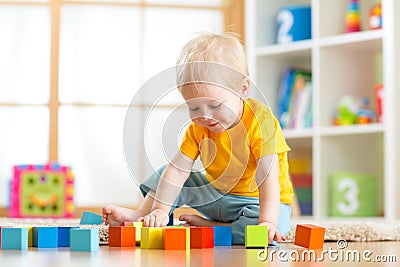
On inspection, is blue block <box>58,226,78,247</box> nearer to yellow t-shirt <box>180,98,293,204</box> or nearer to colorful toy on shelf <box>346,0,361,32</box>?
yellow t-shirt <box>180,98,293,204</box>

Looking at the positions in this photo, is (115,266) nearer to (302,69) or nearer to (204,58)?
(204,58)

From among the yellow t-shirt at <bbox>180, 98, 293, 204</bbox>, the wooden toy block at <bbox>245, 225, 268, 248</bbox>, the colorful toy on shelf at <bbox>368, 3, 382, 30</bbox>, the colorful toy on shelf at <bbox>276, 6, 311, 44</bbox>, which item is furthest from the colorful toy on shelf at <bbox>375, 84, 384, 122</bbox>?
the wooden toy block at <bbox>245, 225, 268, 248</bbox>

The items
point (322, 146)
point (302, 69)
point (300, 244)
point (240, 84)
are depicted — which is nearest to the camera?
point (300, 244)

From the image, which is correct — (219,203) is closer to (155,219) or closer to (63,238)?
(155,219)

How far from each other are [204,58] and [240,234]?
0.33 m

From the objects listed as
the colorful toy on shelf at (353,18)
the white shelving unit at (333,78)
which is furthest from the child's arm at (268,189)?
the colorful toy on shelf at (353,18)

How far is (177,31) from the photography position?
3.40 metres

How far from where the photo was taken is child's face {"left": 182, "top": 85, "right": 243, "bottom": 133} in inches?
50.9

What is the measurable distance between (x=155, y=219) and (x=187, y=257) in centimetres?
33

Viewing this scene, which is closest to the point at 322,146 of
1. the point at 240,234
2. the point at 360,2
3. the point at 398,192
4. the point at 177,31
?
the point at 398,192

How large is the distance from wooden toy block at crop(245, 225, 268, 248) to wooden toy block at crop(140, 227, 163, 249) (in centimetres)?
14

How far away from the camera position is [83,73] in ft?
11.0

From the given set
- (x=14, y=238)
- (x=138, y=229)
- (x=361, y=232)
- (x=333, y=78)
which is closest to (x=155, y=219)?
(x=138, y=229)

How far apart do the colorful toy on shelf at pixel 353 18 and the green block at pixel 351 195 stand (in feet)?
1.83
